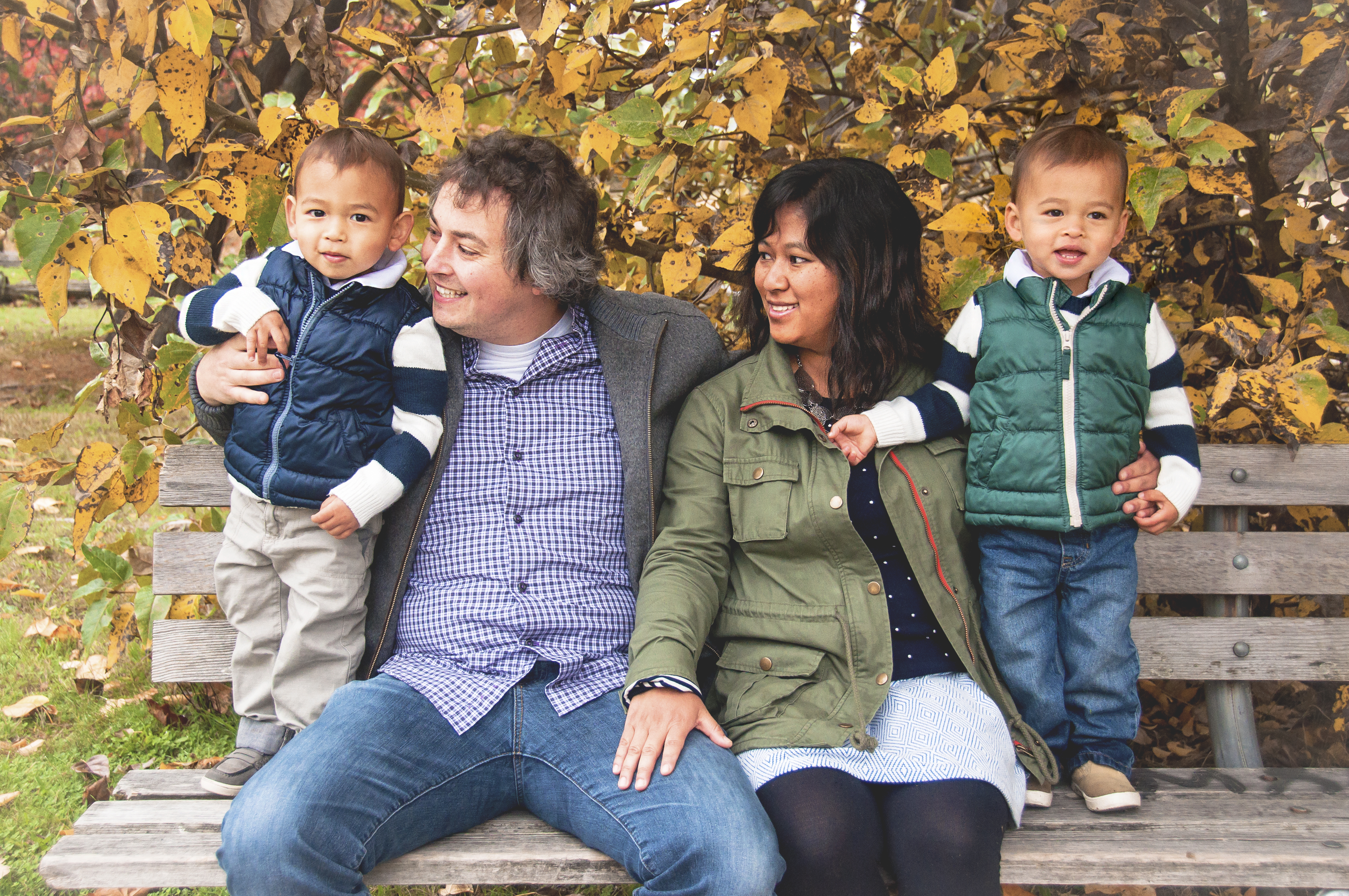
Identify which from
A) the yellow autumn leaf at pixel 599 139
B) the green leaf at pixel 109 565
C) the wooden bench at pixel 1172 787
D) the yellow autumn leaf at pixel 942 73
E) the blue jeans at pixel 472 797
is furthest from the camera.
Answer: the green leaf at pixel 109 565

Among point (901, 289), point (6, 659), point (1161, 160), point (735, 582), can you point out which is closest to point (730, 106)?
point (901, 289)

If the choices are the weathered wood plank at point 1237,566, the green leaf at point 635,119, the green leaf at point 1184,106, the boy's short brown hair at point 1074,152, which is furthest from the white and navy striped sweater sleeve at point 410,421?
the weathered wood plank at point 1237,566

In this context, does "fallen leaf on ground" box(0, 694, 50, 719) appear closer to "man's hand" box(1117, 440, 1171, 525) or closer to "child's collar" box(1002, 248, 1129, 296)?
"man's hand" box(1117, 440, 1171, 525)

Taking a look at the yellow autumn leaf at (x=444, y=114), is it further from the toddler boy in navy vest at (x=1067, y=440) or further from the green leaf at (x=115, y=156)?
the toddler boy in navy vest at (x=1067, y=440)

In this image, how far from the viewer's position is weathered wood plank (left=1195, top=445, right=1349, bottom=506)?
2590 mm

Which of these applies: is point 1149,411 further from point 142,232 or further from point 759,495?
point 142,232

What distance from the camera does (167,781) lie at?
2.26m

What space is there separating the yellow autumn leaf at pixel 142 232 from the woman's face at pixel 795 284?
1284mm

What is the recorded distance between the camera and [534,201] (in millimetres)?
2406

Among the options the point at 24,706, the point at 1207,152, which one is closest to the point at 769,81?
the point at 1207,152

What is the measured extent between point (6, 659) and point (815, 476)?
3181 mm

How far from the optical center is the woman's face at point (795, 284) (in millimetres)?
2393

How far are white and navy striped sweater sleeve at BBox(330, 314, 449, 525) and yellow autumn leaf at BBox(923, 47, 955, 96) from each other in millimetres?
1303

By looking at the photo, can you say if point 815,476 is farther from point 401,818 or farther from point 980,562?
point 401,818
